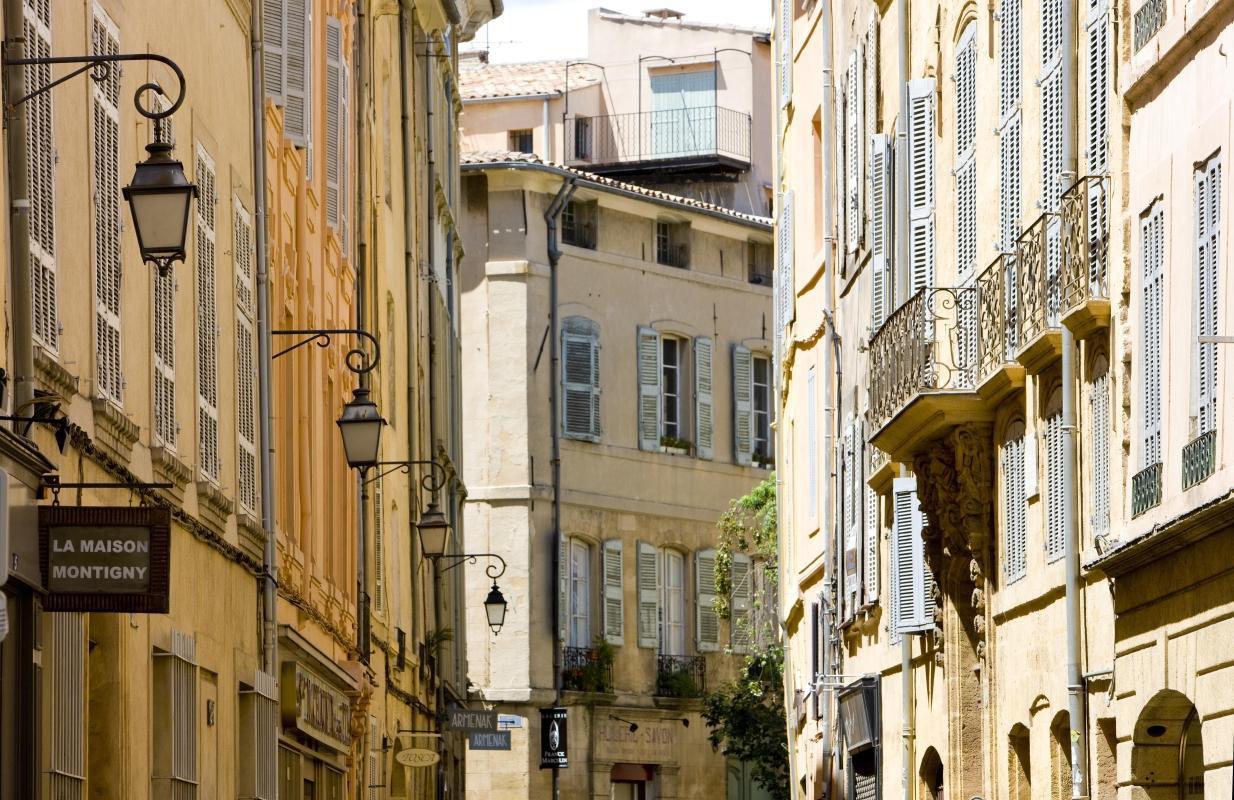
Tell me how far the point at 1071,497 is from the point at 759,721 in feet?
81.0

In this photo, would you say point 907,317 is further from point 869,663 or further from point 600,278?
point 600,278

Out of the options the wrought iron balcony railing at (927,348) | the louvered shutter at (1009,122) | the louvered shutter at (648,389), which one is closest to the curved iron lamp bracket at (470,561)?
the louvered shutter at (648,389)

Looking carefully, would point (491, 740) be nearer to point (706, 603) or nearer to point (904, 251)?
point (904, 251)

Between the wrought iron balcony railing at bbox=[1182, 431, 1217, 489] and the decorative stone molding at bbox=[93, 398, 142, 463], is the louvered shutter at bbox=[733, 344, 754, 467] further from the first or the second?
the wrought iron balcony railing at bbox=[1182, 431, 1217, 489]

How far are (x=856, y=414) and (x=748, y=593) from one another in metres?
20.6

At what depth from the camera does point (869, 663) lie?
26.1 metres

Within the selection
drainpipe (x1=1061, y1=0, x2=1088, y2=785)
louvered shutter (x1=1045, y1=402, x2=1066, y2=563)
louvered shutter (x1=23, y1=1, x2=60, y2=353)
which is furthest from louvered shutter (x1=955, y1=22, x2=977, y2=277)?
louvered shutter (x1=23, y1=1, x2=60, y2=353)

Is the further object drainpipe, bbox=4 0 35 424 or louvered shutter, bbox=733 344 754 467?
louvered shutter, bbox=733 344 754 467

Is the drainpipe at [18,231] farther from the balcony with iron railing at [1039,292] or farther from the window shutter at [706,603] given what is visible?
the window shutter at [706,603]

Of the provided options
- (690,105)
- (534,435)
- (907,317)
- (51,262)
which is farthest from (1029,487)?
(690,105)

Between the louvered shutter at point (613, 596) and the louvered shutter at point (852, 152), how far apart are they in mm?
20315

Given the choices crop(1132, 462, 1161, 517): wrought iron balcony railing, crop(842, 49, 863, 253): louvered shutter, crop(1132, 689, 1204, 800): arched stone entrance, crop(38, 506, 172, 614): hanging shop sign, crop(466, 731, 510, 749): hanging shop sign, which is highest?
crop(842, 49, 863, 253): louvered shutter

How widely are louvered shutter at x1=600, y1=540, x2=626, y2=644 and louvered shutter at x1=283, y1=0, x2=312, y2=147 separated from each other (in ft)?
74.6

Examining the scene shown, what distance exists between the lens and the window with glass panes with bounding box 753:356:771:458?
49.9 meters
